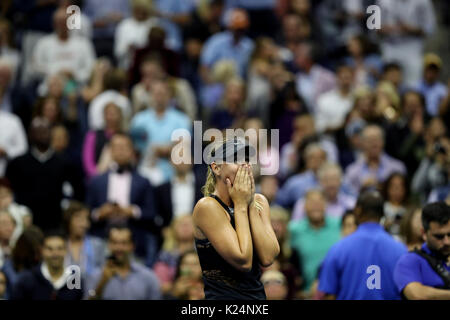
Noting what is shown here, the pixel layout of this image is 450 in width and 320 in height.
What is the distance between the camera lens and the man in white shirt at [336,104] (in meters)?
13.1

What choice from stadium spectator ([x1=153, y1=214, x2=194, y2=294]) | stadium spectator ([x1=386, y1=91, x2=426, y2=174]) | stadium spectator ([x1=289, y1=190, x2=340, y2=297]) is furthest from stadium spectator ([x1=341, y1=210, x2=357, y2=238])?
stadium spectator ([x1=386, y1=91, x2=426, y2=174])

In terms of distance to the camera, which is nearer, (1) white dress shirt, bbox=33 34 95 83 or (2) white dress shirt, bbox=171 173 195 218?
(2) white dress shirt, bbox=171 173 195 218

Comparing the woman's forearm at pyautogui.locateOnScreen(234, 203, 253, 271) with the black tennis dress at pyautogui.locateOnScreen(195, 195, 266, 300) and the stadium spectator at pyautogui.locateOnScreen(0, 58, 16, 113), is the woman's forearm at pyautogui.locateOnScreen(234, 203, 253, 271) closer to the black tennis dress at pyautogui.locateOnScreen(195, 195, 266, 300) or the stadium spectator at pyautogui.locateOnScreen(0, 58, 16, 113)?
the black tennis dress at pyautogui.locateOnScreen(195, 195, 266, 300)

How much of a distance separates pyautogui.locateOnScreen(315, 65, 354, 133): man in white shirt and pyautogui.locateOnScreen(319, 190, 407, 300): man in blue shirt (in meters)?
5.59

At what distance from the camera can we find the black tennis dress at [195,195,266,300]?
225 inches

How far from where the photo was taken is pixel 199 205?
18.9ft

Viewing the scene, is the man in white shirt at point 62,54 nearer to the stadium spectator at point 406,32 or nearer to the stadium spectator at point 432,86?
the stadium spectator at point 406,32

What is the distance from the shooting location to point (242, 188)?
5.69 meters

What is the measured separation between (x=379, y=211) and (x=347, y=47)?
24.5 feet

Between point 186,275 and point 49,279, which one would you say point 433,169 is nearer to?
point 186,275

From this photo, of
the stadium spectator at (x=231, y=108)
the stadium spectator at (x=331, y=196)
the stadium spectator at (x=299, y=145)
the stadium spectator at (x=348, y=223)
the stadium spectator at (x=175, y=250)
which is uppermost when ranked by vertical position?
the stadium spectator at (x=231, y=108)

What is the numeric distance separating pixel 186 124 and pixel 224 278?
21.8 feet

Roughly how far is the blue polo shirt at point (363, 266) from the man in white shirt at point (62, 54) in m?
6.78

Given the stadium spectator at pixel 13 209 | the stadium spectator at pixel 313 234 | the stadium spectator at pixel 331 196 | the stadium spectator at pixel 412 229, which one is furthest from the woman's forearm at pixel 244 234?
the stadium spectator at pixel 331 196
